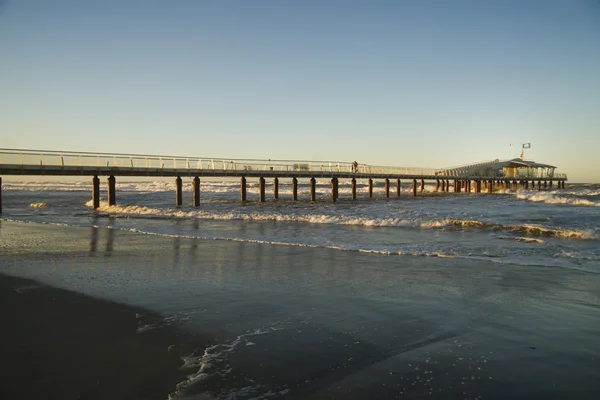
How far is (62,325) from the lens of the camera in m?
5.29

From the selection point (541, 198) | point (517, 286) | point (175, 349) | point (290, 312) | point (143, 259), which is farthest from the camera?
point (541, 198)

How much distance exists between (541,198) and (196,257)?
128 feet

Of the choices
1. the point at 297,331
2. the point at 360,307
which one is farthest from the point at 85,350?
the point at 360,307

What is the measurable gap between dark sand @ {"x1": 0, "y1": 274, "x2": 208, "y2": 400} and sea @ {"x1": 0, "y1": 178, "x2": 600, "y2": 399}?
292 mm

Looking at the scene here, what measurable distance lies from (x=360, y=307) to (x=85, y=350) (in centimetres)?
340

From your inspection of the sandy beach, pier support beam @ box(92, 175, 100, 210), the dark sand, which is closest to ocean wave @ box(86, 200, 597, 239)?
pier support beam @ box(92, 175, 100, 210)

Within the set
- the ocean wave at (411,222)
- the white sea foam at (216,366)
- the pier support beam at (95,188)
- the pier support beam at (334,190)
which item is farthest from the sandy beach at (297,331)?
the pier support beam at (334,190)

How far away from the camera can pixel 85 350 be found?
444cm

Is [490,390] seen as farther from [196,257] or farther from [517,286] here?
[196,257]

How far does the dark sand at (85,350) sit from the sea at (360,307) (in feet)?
0.96

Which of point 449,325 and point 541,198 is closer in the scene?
point 449,325

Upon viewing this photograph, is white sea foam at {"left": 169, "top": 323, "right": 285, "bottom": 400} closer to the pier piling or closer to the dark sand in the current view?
the dark sand

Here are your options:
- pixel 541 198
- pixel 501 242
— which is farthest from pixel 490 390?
pixel 541 198

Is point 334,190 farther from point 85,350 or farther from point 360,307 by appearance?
point 85,350
